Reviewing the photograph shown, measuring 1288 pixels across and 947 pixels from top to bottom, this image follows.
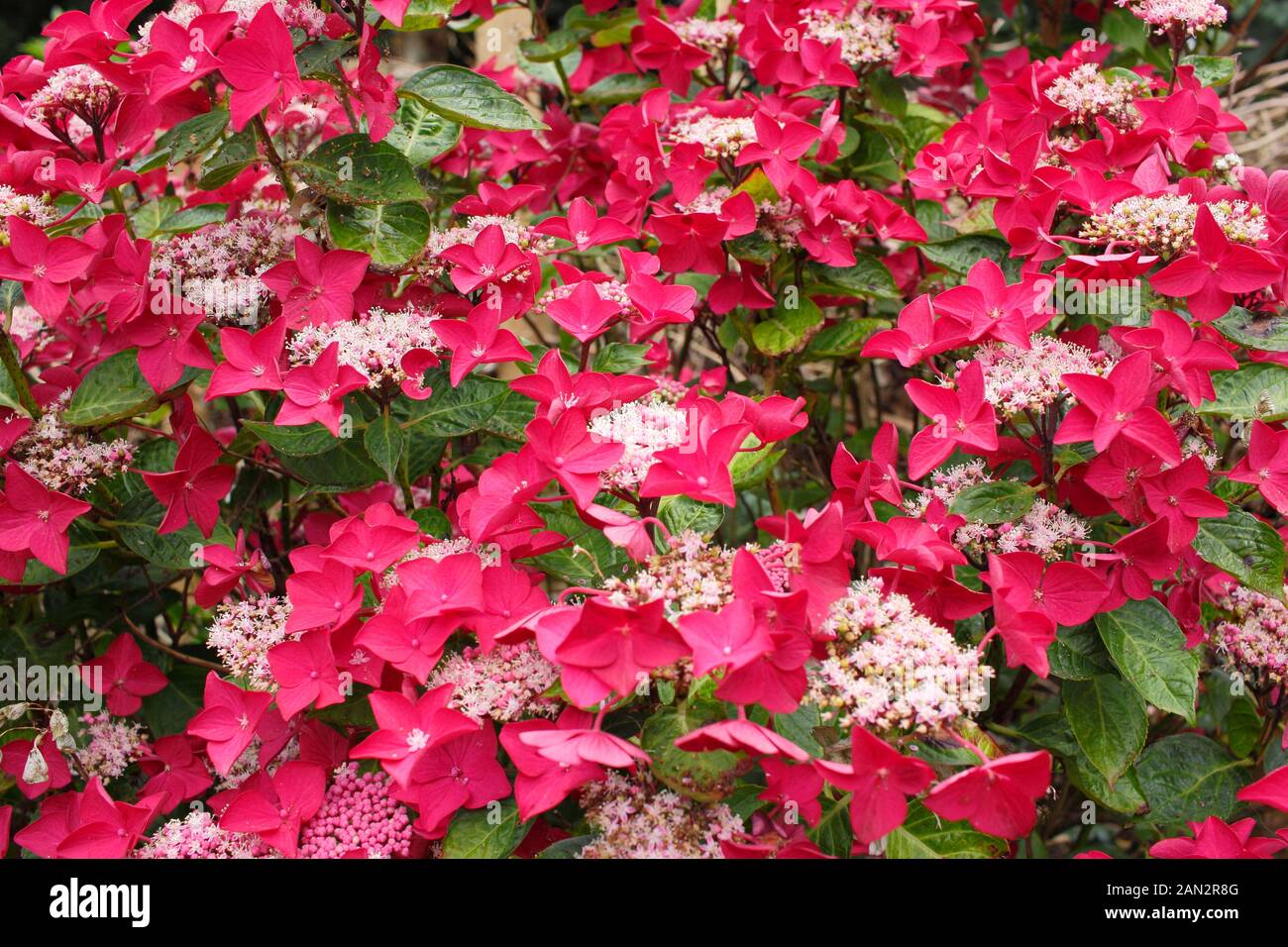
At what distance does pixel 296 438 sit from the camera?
4.47 ft

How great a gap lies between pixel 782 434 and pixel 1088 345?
0.46 m

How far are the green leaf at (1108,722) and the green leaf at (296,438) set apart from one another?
0.96 meters

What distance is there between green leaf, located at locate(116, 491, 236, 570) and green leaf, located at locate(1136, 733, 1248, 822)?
1237mm

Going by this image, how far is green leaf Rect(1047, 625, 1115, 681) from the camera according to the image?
4.25 ft

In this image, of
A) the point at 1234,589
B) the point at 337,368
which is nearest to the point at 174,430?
the point at 337,368

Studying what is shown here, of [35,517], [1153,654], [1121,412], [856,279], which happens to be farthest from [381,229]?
[1153,654]

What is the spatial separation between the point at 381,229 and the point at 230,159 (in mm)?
203

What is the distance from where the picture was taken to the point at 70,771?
1.46 m

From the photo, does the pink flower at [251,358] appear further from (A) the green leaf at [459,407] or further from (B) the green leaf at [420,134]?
(B) the green leaf at [420,134]

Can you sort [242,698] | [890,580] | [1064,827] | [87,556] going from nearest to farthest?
[890,580] < [242,698] < [87,556] < [1064,827]

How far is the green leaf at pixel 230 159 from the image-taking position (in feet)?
4.66

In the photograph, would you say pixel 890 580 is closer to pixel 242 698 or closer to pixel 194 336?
pixel 242 698

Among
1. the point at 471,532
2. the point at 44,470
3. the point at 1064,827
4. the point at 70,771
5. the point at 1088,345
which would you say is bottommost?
the point at 1064,827

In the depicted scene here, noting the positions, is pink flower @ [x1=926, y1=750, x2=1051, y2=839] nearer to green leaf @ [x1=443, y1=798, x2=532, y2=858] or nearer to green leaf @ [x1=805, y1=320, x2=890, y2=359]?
green leaf @ [x1=443, y1=798, x2=532, y2=858]
